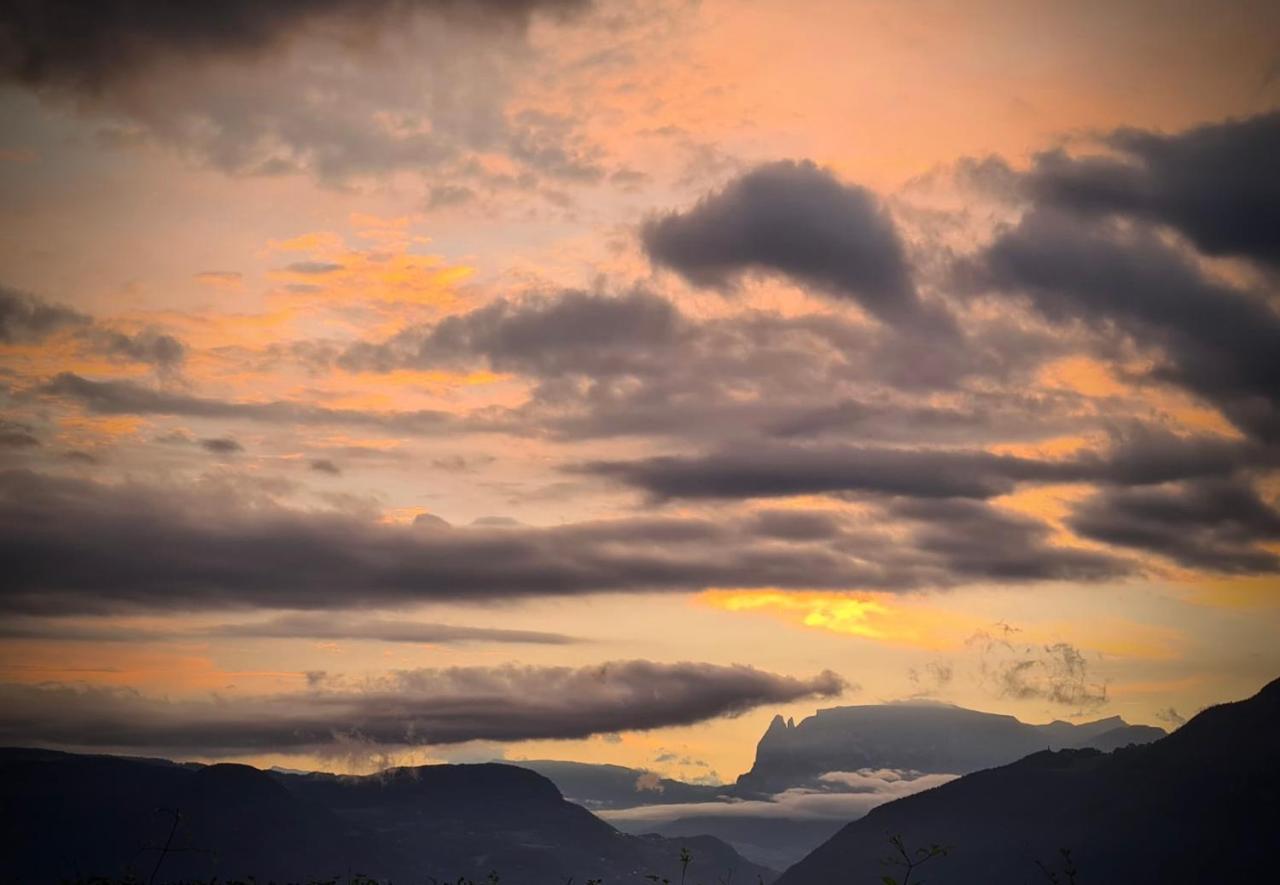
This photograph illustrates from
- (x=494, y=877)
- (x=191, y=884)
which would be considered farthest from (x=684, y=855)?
(x=191, y=884)

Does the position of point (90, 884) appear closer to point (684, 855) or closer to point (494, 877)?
point (684, 855)

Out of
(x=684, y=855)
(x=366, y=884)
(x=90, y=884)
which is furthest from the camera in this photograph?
(x=366, y=884)

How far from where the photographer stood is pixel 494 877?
7815 inches

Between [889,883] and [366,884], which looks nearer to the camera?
[889,883]

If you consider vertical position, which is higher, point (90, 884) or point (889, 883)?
point (889, 883)

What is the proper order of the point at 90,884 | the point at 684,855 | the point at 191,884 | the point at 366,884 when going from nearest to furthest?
the point at 90,884
the point at 684,855
the point at 366,884
the point at 191,884

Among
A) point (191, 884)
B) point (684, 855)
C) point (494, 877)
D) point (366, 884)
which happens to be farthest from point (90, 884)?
point (494, 877)

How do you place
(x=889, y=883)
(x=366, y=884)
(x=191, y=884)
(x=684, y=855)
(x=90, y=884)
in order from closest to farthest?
(x=889, y=883)
(x=90, y=884)
(x=684, y=855)
(x=366, y=884)
(x=191, y=884)

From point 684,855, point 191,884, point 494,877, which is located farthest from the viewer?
point 494,877

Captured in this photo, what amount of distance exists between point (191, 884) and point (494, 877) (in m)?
44.1

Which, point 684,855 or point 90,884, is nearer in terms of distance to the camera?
point 90,884

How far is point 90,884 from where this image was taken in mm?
101312

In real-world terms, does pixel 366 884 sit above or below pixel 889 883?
below

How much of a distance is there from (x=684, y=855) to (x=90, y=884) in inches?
2413
